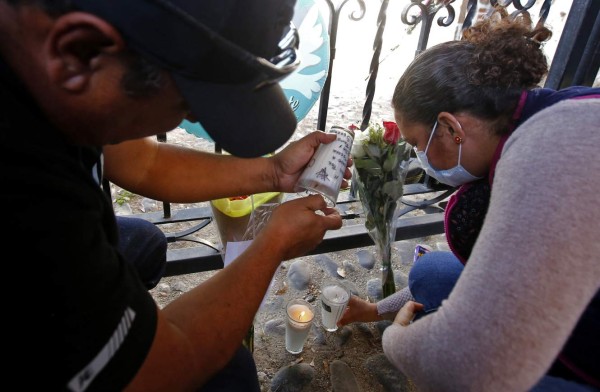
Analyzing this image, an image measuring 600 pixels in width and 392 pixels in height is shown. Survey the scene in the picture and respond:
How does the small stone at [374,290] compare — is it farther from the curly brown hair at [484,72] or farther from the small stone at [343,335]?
the curly brown hair at [484,72]

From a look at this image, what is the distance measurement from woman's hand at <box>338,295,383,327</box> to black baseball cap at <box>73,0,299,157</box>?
1.34 m

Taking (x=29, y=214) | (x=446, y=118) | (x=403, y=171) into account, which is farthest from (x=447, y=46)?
(x=29, y=214)

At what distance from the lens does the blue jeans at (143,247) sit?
5.41 ft

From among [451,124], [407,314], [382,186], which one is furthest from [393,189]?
[407,314]

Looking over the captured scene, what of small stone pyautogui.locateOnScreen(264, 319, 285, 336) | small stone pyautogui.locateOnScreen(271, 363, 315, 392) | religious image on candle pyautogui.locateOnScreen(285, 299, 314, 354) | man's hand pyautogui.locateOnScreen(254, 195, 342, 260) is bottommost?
small stone pyautogui.locateOnScreen(271, 363, 315, 392)

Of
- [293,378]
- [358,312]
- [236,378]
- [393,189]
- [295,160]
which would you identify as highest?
[295,160]

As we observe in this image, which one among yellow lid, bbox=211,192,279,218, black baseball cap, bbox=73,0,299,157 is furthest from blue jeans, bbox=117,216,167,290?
black baseball cap, bbox=73,0,299,157

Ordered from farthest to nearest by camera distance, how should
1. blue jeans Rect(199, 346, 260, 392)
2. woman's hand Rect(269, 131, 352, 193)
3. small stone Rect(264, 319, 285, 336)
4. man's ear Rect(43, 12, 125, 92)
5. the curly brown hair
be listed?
1. small stone Rect(264, 319, 285, 336)
2. woman's hand Rect(269, 131, 352, 193)
3. the curly brown hair
4. blue jeans Rect(199, 346, 260, 392)
5. man's ear Rect(43, 12, 125, 92)

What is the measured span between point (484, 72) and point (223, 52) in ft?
3.49

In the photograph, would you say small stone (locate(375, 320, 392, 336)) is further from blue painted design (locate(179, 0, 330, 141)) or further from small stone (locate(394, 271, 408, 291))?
blue painted design (locate(179, 0, 330, 141))

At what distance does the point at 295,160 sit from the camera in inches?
66.4

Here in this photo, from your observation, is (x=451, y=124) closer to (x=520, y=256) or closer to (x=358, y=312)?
(x=520, y=256)

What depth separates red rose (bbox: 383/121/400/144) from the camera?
1.79 m

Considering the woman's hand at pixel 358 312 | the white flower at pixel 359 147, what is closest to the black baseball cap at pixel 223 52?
the white flower at pixel 359 147
